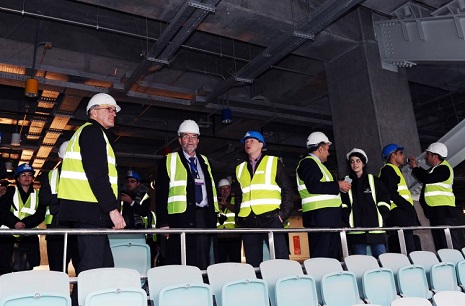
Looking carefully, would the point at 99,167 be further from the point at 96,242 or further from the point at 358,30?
the point at 358,30

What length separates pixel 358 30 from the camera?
6.82 metres

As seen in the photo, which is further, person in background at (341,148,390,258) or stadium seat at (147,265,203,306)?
person in background at (341,148,390,258)

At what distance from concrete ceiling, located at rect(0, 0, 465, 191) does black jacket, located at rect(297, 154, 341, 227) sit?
225 cm

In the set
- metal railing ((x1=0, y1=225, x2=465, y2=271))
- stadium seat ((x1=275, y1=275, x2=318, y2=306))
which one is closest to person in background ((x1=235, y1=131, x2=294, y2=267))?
metal railing ((x1=0, y1=225, x2=465, y2=271))

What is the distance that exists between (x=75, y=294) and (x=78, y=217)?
0.46 m

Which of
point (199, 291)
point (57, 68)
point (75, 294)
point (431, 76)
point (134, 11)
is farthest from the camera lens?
point (431, 76)

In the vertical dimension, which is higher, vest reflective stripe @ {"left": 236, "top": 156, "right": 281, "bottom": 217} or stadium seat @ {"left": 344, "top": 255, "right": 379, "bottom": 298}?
vest reflective stripe @ {"left": 236, "top": 156, "right": 281, "bottom": 217}

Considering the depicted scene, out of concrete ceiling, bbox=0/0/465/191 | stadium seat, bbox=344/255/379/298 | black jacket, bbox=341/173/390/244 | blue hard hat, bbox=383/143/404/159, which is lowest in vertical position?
stadium seat, bbox=344/255/379/298

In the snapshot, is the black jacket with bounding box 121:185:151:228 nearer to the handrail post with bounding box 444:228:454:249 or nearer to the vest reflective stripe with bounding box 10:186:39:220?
the vest reflective stripe with bounding box 10:186:39:220

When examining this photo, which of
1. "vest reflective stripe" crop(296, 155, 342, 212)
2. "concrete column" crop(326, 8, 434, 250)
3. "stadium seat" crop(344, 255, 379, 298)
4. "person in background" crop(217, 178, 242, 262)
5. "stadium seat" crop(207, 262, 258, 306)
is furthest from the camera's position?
"person in background" crop(217, 178, 242, 262)

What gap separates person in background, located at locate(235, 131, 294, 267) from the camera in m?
3.59

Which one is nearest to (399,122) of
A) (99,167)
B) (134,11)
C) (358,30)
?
(358,30)

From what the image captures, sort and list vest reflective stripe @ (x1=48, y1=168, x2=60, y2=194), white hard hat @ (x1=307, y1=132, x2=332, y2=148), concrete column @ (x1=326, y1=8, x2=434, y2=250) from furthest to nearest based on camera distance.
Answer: concrete column @ (x1=326, y1=8, x2=434, y2=250) < white hard hat @ (x1=307, y1=132, x2=332, y2=148) < vest reflective stripe @ (x1=48, y1=168, x2=60, y2=194)

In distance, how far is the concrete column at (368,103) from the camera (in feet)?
21.0
